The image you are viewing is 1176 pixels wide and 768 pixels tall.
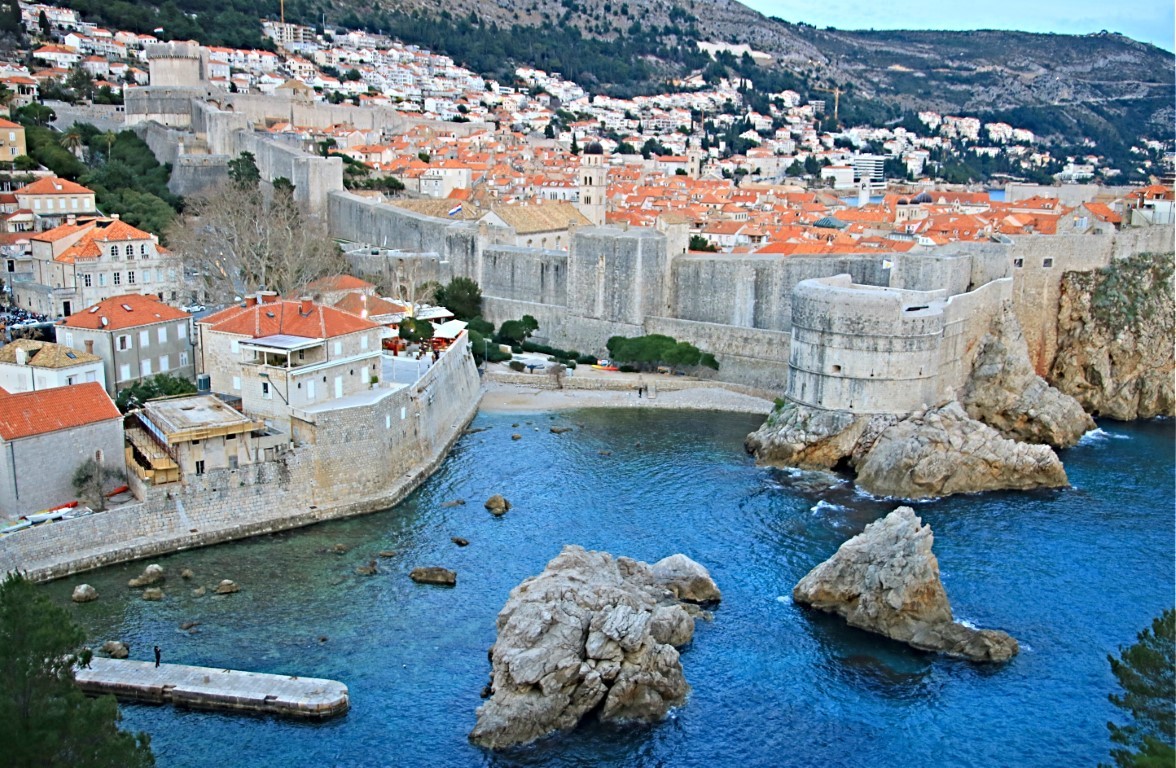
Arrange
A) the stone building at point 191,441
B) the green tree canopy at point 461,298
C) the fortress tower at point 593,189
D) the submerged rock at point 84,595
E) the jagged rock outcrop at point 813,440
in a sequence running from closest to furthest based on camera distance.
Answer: the submerged rock at point 84,595
the stone building at point 191,441
the jagged rock outcrop at point 813,440
the green tree canopy at point 461,298
the fortress tower at point 593,189

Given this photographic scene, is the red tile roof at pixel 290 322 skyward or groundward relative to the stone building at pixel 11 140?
groundward

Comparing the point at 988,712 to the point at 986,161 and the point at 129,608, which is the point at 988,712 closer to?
the point at 129,608

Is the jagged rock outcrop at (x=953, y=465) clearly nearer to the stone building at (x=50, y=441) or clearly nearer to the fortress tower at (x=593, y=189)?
the stone building at (x=50, y=441)

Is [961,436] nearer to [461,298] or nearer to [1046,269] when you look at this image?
[1046,269]

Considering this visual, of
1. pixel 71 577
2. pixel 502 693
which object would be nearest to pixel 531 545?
pixel 502 693

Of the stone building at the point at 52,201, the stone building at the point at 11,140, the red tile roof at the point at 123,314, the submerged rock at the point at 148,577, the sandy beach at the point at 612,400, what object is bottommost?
the submerged rock at the point at 148,577

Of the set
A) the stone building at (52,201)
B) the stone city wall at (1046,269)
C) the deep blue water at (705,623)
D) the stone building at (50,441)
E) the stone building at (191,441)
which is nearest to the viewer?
the deep blue water at (705,623)

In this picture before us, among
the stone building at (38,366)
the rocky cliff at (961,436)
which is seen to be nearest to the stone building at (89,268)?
the stone building at (38,366)

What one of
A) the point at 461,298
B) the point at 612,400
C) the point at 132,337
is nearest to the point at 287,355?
the point at 132,337
